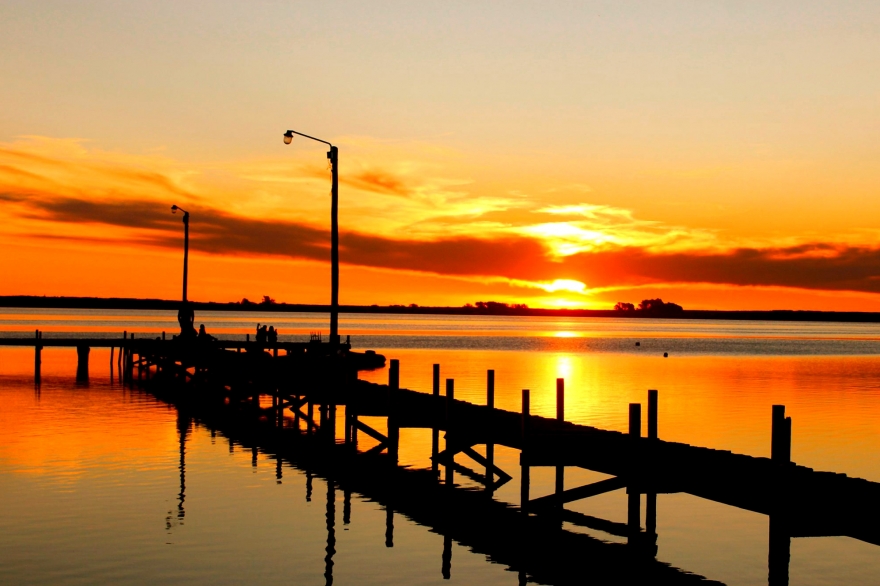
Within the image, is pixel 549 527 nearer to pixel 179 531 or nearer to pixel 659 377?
pixel 179 531

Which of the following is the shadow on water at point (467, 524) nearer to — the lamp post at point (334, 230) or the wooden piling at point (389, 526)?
the wooden piling at point (389, 526)

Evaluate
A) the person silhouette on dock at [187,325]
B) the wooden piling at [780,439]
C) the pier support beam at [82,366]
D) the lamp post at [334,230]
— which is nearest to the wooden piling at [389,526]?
the wooden piling at [780,439]

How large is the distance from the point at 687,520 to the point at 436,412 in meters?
8.69

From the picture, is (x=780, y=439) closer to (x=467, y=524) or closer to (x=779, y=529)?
(x=779, y=529)

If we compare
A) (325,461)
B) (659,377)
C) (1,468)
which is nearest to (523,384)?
(659,377)

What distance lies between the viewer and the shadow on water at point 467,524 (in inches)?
739

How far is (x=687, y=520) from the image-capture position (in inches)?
933

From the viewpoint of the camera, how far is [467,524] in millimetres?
22531

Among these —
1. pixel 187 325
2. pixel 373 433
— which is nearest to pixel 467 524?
pixel 373 433

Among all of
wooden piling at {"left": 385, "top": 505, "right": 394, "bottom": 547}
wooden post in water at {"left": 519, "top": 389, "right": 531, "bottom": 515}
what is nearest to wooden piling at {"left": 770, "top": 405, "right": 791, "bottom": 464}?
wooden post in water at {"left": 519, "top": 389, "right": 531, "bottom": 515}

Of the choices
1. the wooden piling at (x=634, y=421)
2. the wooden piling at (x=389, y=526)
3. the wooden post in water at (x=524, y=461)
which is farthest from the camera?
the wooden post in water at (x=524, y=461)

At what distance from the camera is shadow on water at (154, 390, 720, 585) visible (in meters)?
18.8

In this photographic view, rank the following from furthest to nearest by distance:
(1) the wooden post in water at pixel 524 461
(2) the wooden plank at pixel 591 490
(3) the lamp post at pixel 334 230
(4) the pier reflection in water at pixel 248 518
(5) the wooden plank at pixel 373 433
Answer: (3) the lamp post at pixel 334 230 < (5) the wooden plank at pixel 373 433 < (1) the wooden post in water at pixel 524 461 < (2) the wooden plank at pixel 591 490 < (4) the pier reflection in water at pixel 248 518

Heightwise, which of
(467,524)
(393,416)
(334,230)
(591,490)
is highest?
(334,230)
